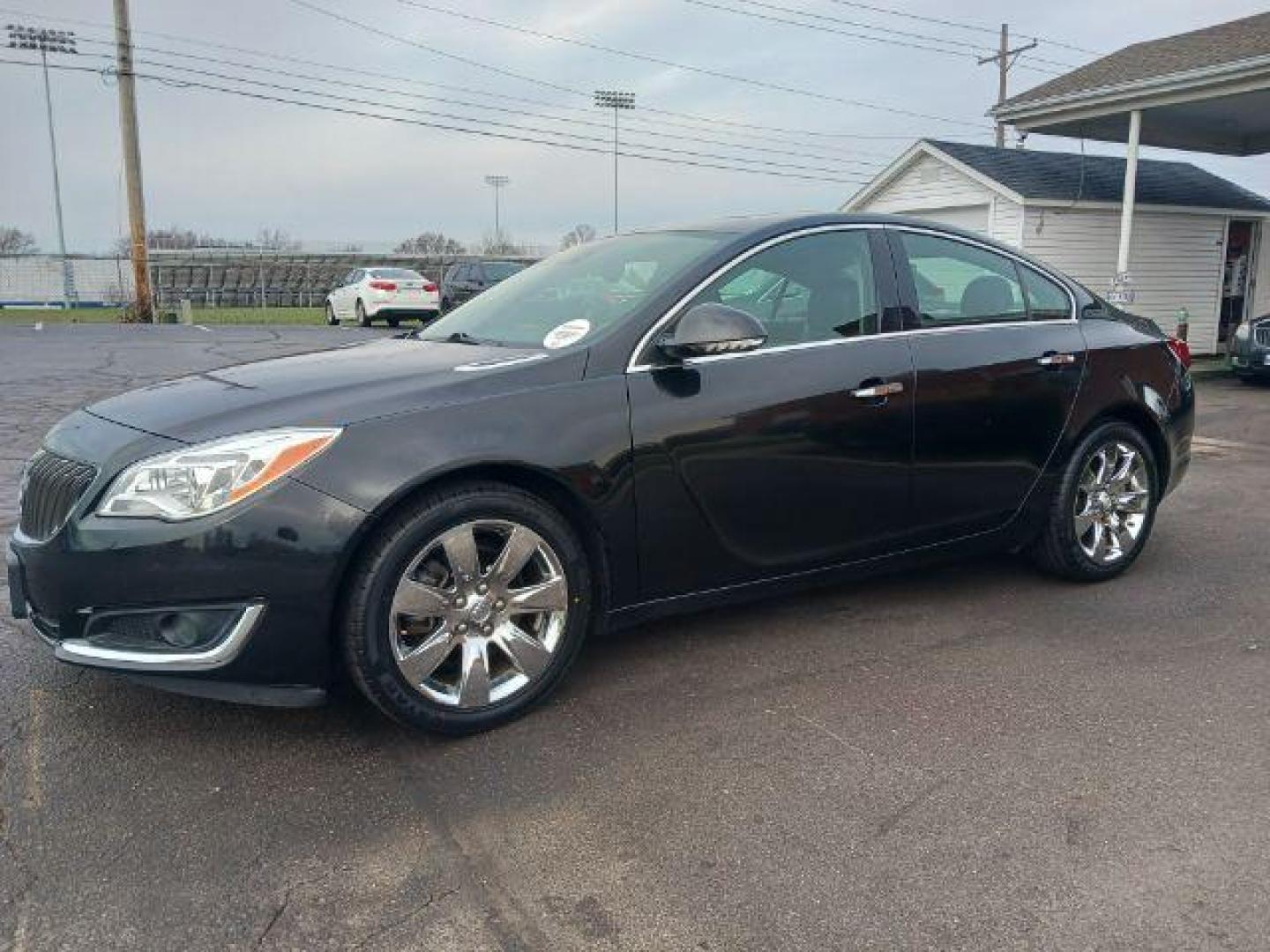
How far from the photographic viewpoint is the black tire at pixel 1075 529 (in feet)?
15.1

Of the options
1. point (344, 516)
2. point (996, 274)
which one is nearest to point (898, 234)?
point (996, 274)

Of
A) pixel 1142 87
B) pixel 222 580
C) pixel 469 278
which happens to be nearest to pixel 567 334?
pixel 222 580

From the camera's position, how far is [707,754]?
310 cm

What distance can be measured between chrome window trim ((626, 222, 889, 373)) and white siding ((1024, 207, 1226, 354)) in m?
12.9

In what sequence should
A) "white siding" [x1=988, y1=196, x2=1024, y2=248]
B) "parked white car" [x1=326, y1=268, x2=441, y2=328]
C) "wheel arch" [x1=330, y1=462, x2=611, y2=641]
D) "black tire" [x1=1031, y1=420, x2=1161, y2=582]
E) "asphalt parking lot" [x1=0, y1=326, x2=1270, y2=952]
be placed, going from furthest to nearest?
"parked white car" [x1=326, y1=268, x2=441, y2=328] < "white siding" [x1=988, y1=196, x2=1024, y2=248] < "black tire" [x1=1031, y1=420, x2=1161, y2=582] < "wheel arch" [x1=330, y1=462, x2=611, y2=641] < "asphalt parking lot" [x1=0, y1=326, x2=1270, y2=952]

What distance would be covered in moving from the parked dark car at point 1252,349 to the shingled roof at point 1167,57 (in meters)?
3.25

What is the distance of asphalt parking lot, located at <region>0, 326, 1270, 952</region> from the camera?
2328 mm

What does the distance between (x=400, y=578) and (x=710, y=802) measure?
1.07 m

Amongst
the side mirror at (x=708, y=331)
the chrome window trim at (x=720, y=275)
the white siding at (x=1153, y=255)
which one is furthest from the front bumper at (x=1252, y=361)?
the side mirror at (x=708, y=331)

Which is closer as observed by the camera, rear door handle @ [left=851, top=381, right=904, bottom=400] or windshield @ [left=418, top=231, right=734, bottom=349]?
windshield @ [left=418, top=231, right=734, bottom=349]

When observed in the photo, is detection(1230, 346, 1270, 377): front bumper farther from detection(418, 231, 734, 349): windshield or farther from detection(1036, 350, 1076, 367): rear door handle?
detection(418, 231, 734, 349): windshield

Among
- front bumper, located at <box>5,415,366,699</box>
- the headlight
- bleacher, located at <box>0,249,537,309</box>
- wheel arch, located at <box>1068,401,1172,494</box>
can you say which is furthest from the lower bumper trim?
bleacher, located at <box>0,249,537,309</box>

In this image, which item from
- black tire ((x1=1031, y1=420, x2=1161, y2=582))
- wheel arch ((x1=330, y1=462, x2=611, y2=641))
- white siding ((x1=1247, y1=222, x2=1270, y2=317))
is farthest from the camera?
white siding ((x1=1247, y1=222, x2=1270, y2=317))

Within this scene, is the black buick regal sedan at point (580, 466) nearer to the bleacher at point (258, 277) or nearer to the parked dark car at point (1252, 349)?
the parked dark car at point (1252, 349)
